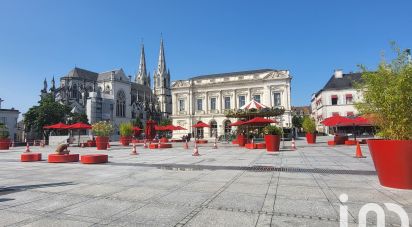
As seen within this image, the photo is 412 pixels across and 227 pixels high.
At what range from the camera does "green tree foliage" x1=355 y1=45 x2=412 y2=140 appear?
21.1 ft

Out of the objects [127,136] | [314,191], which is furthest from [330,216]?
[127,136]

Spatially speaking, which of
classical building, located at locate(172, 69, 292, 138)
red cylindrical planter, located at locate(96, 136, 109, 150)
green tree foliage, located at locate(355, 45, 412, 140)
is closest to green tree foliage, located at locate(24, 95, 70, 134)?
classical building, located at locate(172, 69, 292, 138)

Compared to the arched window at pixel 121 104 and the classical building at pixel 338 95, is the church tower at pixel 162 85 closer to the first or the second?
the arched window at pixel 121 104

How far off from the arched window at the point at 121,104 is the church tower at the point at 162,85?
25.4 m

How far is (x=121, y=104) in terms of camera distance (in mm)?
86938

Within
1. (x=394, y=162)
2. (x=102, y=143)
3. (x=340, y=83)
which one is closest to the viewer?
(x=394, y=162)

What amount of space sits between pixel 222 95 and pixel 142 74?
213 feet

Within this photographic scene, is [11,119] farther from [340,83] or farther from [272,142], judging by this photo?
[340,83]

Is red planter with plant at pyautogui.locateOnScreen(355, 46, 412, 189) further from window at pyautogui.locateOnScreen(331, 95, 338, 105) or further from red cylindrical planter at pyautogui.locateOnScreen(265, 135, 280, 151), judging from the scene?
window at pyautogui.locateOnScreen(331, 95, 338, 105)

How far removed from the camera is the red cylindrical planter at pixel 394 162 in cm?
624

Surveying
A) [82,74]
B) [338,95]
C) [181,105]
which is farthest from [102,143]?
[82,74]

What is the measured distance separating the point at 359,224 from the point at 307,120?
82.2 ft

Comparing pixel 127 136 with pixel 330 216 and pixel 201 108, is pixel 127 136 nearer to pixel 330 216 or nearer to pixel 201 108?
pixel 330 216

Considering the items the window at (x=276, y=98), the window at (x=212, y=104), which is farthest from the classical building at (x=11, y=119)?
the window at (x=276, y=98)
